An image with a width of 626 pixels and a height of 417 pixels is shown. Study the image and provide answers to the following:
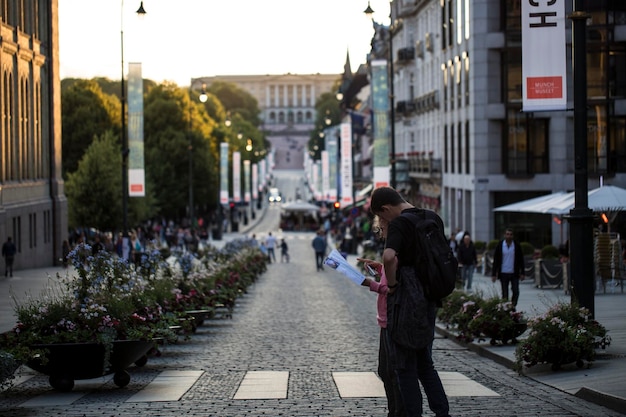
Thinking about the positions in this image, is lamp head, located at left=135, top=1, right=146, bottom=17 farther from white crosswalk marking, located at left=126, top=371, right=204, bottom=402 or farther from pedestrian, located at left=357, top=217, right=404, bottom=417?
pedestrian, located at left=357, top=217, right=404, bottom=417

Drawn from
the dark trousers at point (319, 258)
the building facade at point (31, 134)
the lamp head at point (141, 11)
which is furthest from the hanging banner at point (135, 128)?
the dark trousers at point (319, 258)

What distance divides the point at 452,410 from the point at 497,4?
40.2m

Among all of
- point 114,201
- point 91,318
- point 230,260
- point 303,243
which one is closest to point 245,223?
point 303,243

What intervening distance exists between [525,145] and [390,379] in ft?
136

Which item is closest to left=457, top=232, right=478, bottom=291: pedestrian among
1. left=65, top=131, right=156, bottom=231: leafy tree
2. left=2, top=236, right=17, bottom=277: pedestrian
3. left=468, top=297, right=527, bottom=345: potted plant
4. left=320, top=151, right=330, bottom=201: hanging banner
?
left=468, top=297, right=527, bottom=345: potted plant

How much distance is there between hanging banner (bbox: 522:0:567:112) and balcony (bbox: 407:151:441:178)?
4779 centimetres

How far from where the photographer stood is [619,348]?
16.2 meters

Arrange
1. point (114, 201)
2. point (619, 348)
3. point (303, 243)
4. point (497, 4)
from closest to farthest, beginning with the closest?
point (619, 348) < point (497, 4) < point (114, 201) < point (303, 243)

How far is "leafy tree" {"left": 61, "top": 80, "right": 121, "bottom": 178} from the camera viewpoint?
287 feet

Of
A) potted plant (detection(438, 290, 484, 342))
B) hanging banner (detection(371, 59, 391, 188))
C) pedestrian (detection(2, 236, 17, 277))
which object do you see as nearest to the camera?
potted plant (detection(438, 290, 484, 342))

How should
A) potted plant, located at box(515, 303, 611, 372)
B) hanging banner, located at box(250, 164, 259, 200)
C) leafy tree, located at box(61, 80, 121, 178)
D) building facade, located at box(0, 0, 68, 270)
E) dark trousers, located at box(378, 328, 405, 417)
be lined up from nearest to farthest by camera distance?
dark trousers, located at box(378, 328, 405, 417), potted plant, located at box(515, 303, 611, 372), building facade, located at box(0, 0, 68, 270), leafy tree, located at box(61, 80, 121, 178), hanging banner, located at box(250, 164, 259, 200)

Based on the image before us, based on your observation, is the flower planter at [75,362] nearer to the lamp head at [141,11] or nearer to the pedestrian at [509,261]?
the pedestrian at [509,261]

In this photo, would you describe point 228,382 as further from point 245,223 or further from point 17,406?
point 245,223

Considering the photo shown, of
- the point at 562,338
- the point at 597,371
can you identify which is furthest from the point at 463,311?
the point at 597,371
